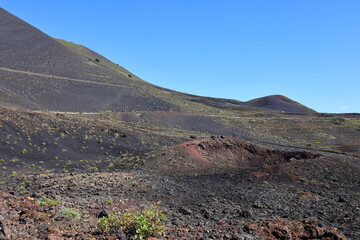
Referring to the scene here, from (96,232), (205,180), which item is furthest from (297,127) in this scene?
(96,232)

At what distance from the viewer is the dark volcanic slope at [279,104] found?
81938mm

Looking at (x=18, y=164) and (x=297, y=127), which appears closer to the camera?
(x=18, y=164)

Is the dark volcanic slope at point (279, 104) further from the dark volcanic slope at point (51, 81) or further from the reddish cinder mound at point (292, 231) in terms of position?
the reddish cinder mound at point (292, 231)

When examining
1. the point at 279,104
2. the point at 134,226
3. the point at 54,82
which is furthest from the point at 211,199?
the point at 279,104

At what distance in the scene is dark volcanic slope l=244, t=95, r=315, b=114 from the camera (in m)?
81.9

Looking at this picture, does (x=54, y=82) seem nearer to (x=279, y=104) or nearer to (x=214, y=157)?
(x=214, y=157)

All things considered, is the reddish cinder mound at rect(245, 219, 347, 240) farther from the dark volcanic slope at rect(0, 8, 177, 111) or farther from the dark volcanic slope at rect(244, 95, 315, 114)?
the dark volcanic slope at rect(244, 95, 315, 114)

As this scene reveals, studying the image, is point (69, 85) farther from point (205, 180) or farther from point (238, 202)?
point (238, 202)

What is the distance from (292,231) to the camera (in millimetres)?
7199

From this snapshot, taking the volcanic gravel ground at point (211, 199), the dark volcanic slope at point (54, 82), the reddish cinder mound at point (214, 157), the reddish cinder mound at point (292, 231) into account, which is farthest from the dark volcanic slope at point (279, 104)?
the reddish cinder mound at point (292, 231)

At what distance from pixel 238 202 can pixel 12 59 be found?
211ft

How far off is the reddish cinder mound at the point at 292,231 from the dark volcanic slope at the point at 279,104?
76.6 meters

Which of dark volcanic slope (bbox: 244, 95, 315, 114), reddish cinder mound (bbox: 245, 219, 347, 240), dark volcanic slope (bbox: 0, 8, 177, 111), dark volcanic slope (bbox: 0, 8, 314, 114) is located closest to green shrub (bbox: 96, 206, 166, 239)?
reddish cinder mound (bbox: 245, 219, 347, 240)

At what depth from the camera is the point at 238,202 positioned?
10594 mm
